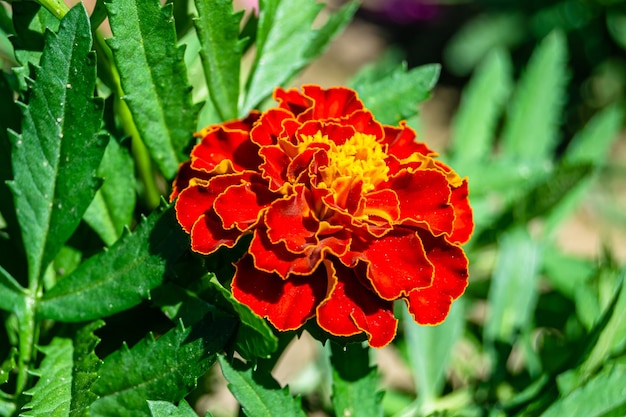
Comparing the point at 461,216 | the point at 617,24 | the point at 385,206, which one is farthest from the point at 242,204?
the point at 617,24

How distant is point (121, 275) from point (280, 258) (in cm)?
23

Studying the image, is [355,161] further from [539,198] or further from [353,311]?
[539,198]

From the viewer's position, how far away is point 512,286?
4.73ft

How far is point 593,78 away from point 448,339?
2.32 meters

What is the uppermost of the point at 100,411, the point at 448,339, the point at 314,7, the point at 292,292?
the point at 314,7

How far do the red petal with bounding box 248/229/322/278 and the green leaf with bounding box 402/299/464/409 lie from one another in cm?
57

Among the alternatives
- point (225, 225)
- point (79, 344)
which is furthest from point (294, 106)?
point (79, 344)

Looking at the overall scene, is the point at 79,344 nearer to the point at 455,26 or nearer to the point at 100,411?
the point at 100,411

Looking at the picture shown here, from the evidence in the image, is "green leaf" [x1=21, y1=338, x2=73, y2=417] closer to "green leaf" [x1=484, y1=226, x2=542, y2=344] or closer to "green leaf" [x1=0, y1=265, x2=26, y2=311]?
"green leaf" [x1=0, y1=265, x2=26, y2=311]

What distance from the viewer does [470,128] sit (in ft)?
5.69

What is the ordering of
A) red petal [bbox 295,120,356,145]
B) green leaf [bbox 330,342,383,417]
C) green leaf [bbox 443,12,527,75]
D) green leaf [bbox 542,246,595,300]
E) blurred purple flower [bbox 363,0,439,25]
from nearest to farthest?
1. red petal [bbox 295,120,356,145]
2. green leaf [bbox 330,342,383,417]
3. green leaf [bbox 542,246,595,300]
4. green leaf [bbox 443,12,527,75]
5. blurred purple flower [bbox 363,0,439,25]

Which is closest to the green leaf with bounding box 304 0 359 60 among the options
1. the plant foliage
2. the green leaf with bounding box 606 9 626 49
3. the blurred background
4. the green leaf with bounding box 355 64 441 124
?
the plant foliage

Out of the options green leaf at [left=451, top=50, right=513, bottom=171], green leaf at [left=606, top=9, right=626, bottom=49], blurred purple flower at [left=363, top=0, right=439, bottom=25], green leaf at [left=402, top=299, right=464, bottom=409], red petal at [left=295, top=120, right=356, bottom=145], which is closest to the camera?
red petal at [left=295, top=120, right=356, bottom=145]

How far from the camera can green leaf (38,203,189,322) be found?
0.86m
